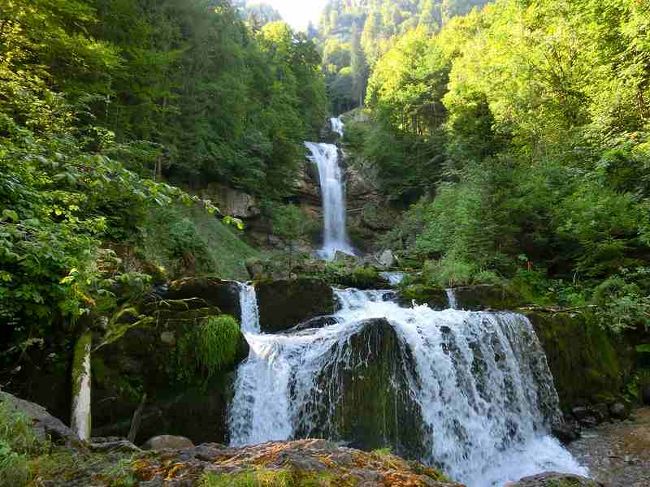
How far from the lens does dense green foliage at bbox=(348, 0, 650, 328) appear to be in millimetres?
10289

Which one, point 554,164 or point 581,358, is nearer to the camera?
point 581,358

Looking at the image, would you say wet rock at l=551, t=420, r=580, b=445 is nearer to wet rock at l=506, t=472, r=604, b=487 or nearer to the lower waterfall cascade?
the lower waterfall cascade

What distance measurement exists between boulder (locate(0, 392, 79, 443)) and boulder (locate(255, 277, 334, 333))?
6.46m

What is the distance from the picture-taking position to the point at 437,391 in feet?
21.6

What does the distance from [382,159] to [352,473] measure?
79.9ft

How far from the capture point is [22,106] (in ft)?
17.9

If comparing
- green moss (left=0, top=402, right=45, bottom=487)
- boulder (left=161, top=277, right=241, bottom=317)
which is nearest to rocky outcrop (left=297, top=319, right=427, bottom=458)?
boulder (left=161, top=277, right=241, bottom=317)

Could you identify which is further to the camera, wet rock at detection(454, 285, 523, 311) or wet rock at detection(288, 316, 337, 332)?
wet rock at detection(454, 285, 523, 311)

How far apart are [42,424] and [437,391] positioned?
220 inches

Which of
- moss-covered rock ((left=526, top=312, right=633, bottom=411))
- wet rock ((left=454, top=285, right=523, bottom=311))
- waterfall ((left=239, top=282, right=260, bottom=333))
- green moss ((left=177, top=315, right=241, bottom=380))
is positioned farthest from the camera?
wet rock ((left=454, top=285, right=523, bottom=311))

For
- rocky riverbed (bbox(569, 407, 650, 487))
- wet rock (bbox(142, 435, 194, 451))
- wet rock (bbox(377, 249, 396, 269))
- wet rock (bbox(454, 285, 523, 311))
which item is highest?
wet rock (bbox(377, 249, 396, 269))

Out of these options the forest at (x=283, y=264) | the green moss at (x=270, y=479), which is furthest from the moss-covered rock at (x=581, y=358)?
the green moss at (x=270, y=479)

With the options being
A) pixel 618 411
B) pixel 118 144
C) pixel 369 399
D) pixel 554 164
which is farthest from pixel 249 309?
pixel 554 164

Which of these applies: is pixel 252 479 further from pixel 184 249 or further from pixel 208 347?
pixel 184 249
